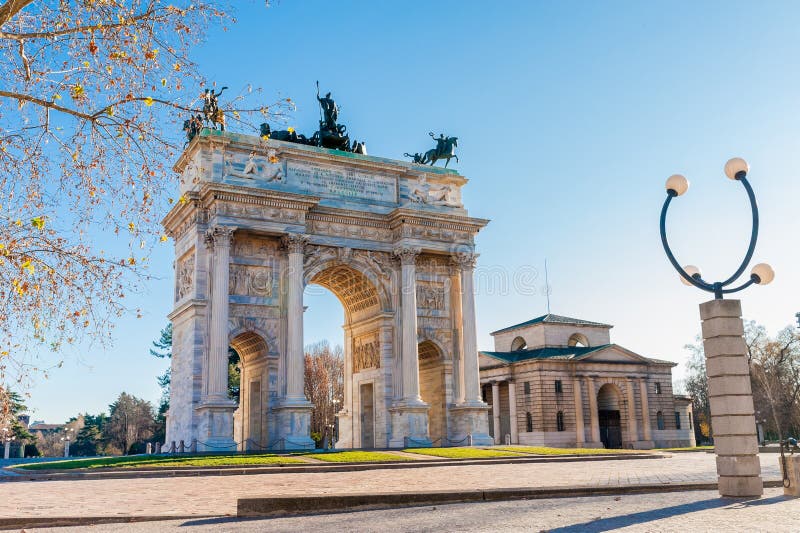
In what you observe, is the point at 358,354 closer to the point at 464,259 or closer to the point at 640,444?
the point at 464,259

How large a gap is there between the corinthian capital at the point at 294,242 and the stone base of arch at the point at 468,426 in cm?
1193

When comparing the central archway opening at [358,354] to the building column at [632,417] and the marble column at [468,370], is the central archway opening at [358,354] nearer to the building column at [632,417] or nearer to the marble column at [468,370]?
the marble column at [468,370]

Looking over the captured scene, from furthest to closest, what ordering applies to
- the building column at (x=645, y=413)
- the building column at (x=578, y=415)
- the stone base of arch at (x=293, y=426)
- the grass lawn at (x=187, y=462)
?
the building column at (x=645, y=413) → the building column at (x=578, y=415) → the stone base of arch at (x=293, y=426) → the grass lawn at (x=187, y=462)

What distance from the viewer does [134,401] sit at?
9162 centimetres

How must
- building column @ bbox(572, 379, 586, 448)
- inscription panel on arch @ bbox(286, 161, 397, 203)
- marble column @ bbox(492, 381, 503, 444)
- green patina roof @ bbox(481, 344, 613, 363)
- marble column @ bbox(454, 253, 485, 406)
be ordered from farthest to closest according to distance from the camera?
marble column @ bbox(492, 381, 503, 444)
green patina roof @ bbox(481, 344, 613, 363)
building column @ bbox(572, 379, 586, 448)
marble column @ bbox(454, 253, 485, 406)
inscription panel on arch @ bbox(286, 161, 397, 203)

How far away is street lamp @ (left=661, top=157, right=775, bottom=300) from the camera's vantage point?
47.8 feet

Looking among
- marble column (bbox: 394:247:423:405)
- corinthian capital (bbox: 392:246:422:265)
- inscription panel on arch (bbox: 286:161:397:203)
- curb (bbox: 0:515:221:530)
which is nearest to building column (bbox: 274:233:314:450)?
inscription panel on arch (bbox: 286:161:397:203)

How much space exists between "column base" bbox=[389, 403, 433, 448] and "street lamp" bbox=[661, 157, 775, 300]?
24156 mm

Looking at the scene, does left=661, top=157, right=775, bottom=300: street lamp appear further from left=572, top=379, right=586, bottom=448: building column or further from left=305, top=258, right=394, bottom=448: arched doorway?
left=572, top=379, right=586, bottom=448: building column

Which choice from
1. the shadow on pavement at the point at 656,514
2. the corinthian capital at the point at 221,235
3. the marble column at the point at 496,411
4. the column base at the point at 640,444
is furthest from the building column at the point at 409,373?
the column base at the point at 640,444

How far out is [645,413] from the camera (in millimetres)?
65500

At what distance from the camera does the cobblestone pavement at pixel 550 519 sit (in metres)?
9.95

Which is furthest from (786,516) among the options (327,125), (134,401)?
(134,401)

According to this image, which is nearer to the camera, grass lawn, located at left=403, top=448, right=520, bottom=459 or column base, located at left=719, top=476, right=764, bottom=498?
column base, located at left=719, top=476, right=764, bottom=498
